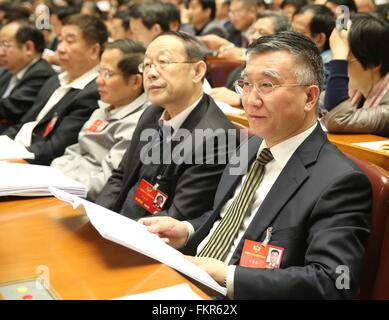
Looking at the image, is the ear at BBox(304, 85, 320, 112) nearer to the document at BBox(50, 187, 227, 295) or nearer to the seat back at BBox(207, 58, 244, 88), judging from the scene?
the document at BBox(50, 187, 227, 295)

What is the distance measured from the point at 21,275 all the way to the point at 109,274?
20 centimetres

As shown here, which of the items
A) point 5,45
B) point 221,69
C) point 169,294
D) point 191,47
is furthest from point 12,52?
point 169,294

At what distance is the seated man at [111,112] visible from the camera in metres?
2.49

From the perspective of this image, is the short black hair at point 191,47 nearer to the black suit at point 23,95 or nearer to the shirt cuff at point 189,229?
the shirt cuff at point 189,229

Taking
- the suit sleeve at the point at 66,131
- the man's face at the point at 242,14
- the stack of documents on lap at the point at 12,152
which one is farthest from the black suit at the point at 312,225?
the man's face at the point at 242,14

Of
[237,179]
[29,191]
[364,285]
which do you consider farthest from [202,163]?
[364,285]

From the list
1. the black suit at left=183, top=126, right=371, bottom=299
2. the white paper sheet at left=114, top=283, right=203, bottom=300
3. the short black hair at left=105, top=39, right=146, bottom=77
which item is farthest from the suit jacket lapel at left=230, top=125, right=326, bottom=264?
the short black hair at left=105, top=39, right=146, bottom=77

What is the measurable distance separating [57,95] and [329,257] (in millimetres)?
2363

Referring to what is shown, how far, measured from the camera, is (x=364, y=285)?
4.58 feet

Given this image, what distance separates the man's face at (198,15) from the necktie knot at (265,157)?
572 cm

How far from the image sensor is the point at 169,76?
209cm

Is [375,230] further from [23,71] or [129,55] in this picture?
[23,71]

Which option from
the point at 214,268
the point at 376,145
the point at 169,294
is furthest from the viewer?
the point at 376,145
